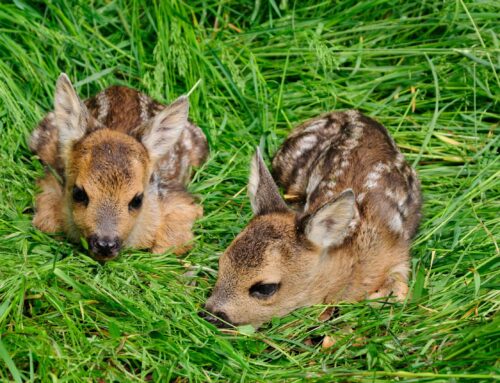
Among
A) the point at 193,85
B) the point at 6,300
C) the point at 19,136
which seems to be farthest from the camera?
the point at 193,85

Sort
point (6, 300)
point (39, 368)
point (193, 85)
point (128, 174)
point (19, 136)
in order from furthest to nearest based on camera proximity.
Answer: point (193, 85)
point (19, 136)
point (128, 174)
point (6, 300)
point (39, 368)

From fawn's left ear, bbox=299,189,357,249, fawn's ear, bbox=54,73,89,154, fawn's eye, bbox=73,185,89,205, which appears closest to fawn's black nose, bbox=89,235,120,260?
fawn's eye, bbox=73,185,89,205

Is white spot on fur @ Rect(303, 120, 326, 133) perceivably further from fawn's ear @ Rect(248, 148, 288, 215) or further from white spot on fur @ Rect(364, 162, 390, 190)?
fawn's ear @ Rect(248, 148, 288, 215)

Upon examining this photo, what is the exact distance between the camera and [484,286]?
4.96 meters

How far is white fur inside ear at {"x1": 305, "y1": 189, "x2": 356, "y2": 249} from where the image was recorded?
187 inches

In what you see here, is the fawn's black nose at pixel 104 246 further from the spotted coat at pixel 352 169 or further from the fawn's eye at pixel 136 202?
the spotted coat at pixel 352 169

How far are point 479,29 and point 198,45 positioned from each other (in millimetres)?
1968

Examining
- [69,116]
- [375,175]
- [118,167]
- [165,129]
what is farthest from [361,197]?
[69,116]

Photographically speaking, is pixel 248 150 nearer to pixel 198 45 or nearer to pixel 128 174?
pixel 198 45

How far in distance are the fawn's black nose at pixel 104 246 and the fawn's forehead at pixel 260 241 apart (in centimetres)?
65

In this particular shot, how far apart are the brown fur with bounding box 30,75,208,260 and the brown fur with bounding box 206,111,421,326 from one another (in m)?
0.67

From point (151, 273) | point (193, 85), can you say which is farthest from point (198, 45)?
point (151, 273)

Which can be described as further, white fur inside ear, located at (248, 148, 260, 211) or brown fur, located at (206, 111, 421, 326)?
white fur inside ear, located at (248, 148, 260, 211)

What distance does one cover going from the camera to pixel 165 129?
5.70 meters
